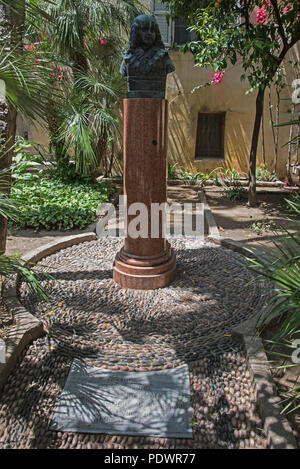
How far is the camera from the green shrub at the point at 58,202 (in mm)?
5855

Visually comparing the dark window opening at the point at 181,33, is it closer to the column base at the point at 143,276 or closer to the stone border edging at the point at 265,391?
the column base at the point at 143,276

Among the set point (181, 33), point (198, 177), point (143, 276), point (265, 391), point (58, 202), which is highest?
point (181, 33)

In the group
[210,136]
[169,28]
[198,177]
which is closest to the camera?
[169,28]

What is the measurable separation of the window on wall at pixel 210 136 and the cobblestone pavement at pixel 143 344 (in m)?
5.68

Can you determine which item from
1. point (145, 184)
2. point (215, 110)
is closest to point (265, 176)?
point (215, 110)

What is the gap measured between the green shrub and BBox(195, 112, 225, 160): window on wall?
3.11 m

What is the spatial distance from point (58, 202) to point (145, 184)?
321 centimetres

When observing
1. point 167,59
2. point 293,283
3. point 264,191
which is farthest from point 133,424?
point 264,191

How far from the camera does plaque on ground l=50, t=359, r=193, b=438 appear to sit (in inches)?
84.1

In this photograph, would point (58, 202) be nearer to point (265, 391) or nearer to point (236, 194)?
point (236, 194)

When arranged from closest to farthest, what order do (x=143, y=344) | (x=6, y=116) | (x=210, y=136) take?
(x=143, y=344) < (x=6, y=116) < (x=210, y=136)

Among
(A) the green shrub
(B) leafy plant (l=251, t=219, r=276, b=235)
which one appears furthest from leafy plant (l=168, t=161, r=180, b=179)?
(B) leafy plant (l=251, t=219, r=276, b=235)

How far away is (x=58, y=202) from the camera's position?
6.47 meters
